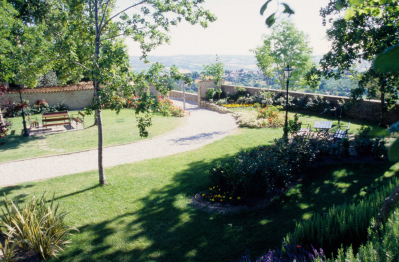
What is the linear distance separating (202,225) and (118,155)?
22.2 ft

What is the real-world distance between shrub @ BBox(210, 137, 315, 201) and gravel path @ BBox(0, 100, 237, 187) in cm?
474

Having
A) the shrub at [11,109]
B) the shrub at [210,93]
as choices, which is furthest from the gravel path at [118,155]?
the shrub at [11,109]

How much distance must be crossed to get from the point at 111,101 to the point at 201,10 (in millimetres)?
3869

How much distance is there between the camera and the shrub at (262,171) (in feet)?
21.8

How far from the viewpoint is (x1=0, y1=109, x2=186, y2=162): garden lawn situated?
12.0 meters

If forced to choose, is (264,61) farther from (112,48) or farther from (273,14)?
(273,14)

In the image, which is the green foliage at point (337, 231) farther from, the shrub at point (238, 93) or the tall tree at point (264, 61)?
the tall tree at point (264, 61)

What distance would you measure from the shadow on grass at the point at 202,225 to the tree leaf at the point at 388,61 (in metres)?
4.52

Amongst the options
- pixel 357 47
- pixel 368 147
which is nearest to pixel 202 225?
pixel 368 147

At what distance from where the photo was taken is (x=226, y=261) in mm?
4633

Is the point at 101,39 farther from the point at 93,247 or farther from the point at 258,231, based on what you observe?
the point at 258,231

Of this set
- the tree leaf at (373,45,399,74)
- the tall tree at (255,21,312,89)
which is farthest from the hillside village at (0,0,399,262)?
the tall tree at (255,21,312,89)

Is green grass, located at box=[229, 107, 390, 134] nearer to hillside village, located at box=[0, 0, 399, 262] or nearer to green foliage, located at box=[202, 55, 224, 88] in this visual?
hillside village, located at box=[0, 0, 399, 262]

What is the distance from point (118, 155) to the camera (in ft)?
37.8
